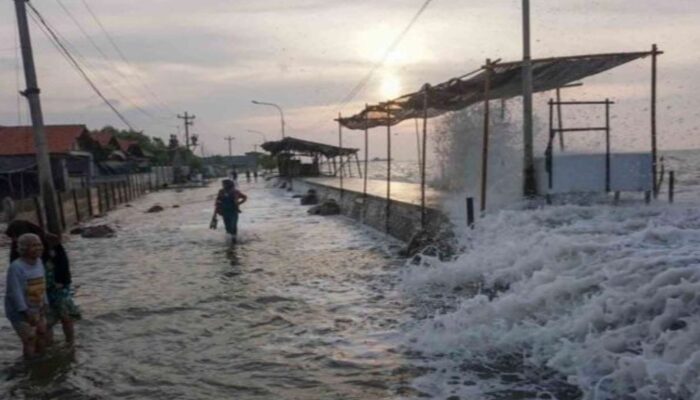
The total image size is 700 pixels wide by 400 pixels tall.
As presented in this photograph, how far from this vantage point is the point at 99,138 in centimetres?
4969

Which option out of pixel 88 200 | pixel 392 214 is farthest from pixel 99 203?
pixel 392 214

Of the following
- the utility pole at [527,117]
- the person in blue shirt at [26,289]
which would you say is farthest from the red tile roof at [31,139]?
the person in blue shirt at [26,289]

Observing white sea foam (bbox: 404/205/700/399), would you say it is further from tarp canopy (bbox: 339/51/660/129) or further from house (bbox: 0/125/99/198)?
house (bbox: 0/125/99/198)

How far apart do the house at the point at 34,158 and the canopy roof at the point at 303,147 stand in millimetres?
12374

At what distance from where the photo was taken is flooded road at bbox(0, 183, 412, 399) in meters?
6.25

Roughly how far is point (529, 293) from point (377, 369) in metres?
2.20

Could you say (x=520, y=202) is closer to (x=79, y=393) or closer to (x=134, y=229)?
(x=79, y=393)

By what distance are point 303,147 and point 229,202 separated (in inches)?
1191

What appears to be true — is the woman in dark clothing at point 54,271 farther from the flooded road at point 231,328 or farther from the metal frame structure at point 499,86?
the metal frame structure at point 499,86

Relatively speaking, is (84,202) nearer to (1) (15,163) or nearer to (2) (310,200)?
(1) (15,163)

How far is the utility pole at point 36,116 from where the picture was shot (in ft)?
58.8

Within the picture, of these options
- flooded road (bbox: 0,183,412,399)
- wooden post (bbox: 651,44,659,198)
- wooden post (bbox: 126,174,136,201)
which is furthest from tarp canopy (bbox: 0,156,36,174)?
wooden post (bbox: 651,44,659,198)

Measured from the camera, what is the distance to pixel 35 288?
6.78 metres

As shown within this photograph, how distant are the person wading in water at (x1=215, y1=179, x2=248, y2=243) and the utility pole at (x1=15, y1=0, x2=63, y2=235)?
499 centimetres
